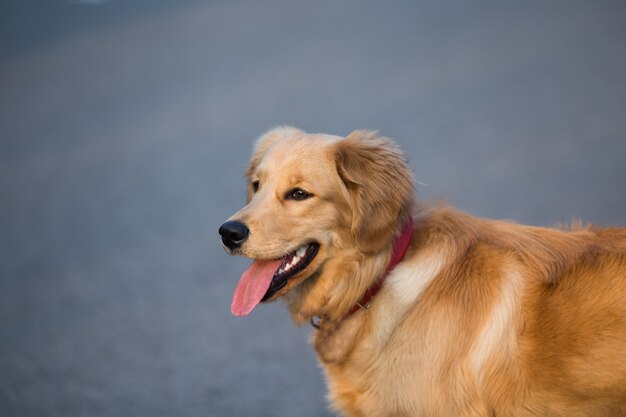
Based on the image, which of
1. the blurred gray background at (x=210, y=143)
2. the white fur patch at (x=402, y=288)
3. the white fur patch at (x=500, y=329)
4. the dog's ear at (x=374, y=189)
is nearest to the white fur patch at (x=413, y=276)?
the white fur patch at (x=402, y=288)

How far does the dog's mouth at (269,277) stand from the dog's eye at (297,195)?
0.68ft

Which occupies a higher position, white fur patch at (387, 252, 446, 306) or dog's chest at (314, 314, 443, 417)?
white fur patch at (387, 252, 446, 306)

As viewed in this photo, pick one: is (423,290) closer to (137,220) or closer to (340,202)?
(340,202)

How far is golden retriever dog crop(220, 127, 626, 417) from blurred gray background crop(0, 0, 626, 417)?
0.46 m

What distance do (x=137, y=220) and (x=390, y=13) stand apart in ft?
20.7

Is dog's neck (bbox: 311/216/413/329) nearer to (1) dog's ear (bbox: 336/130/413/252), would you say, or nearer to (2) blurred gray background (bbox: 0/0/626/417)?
A: (1) dog's ear (bbox: 336/130/413/252)

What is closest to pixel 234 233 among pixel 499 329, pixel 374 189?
pixel 374 189

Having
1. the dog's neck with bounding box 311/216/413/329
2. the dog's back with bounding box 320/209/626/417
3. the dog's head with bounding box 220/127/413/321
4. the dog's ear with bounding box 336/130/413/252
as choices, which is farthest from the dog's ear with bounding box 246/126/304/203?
the dog's back with bounding box 320/209/626/417

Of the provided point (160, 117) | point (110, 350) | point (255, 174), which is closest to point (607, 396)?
point (255, 174)

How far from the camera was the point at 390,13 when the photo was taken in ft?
42.3

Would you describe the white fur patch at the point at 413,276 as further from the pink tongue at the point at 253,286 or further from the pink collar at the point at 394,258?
the pink tongue at the point at 253,286

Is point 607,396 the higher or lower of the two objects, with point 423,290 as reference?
lower

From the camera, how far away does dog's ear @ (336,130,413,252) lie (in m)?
3.75

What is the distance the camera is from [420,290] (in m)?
3.72
